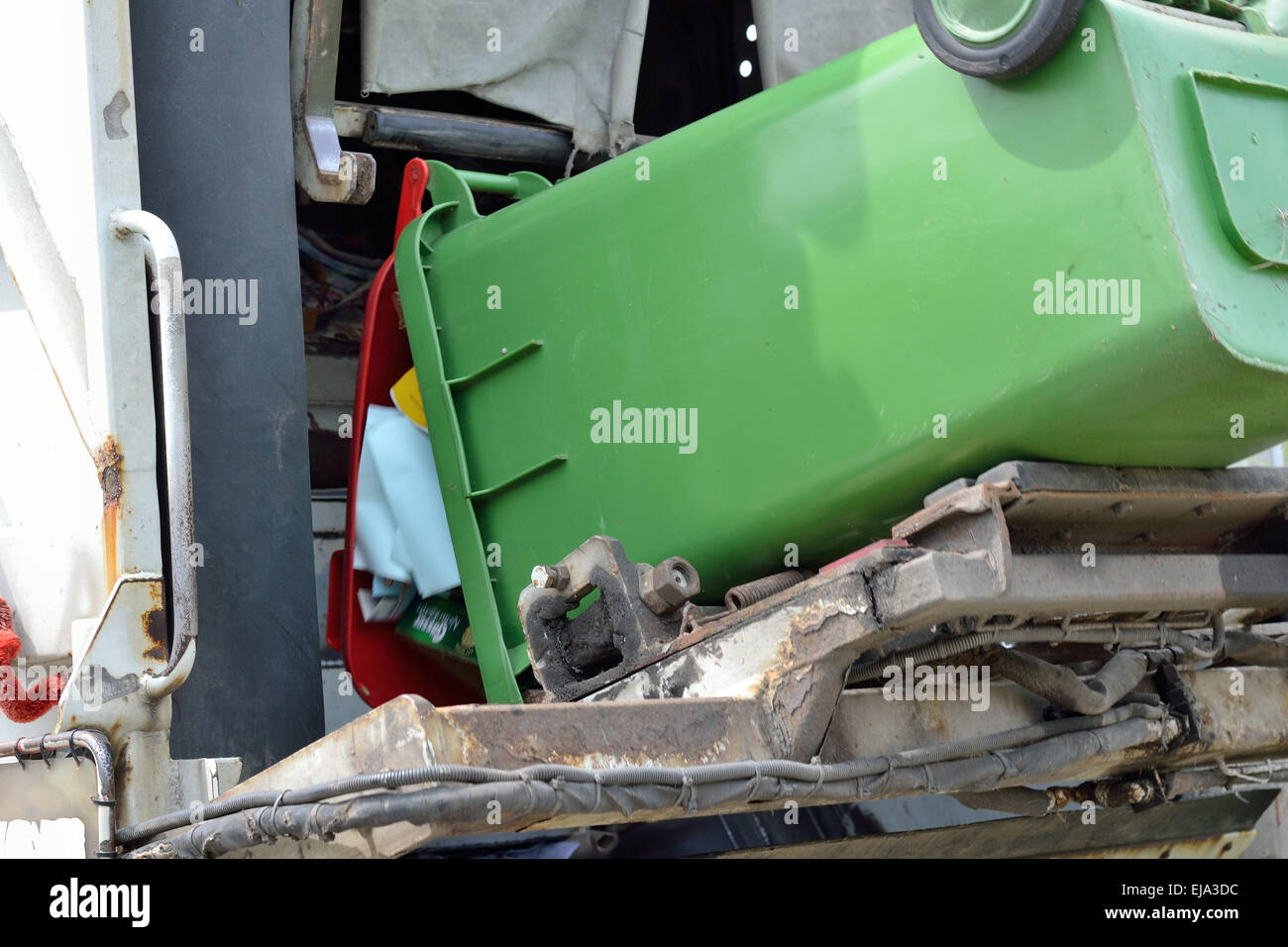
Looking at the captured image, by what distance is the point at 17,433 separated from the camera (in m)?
2.28

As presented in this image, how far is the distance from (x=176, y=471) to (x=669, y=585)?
719 mm

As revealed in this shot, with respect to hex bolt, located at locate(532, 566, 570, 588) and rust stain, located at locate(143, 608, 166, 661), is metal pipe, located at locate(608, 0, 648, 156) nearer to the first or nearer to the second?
hex bolt, located at locate(532, 566, 570, 588)

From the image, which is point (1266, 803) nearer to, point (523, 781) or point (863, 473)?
point (863, 473)

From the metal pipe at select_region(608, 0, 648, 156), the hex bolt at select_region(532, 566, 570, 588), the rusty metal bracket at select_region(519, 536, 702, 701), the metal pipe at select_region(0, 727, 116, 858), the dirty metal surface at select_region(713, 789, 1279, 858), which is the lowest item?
the dirty metal surface at select_region(713, 789, 1279, 858)

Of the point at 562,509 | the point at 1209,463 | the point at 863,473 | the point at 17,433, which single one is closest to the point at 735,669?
the point at 863,473

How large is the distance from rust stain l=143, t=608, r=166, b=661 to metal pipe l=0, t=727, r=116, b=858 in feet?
0.43

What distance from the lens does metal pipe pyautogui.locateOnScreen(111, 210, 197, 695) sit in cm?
200

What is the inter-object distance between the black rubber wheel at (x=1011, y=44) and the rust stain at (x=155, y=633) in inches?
53.2

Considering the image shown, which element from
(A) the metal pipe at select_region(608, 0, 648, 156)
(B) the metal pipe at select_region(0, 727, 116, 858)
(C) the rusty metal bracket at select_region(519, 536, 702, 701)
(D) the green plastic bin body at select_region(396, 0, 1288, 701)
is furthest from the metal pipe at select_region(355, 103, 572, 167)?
(B) the metal pipe at select_region(0, 727, 116, 858)

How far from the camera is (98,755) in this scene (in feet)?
6.49

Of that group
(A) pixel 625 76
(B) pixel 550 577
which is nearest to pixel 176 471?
(B) pixel 550 577

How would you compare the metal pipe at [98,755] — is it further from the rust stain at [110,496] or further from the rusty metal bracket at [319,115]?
the rusty metal bracket at [319,115]

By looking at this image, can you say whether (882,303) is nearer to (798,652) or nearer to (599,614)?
(798,652)

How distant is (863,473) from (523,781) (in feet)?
2.52
